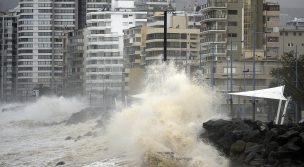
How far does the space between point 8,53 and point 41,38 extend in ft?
56.2

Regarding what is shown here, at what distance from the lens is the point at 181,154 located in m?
28.5

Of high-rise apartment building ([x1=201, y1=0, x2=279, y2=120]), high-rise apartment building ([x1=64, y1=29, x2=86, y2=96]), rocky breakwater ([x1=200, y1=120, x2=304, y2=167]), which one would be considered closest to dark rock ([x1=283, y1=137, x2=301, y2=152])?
rocky breakwater ([x1=200, y1=120, x2=304, y2=167])

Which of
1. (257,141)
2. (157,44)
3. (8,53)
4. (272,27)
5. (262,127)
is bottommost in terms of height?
(257,141)

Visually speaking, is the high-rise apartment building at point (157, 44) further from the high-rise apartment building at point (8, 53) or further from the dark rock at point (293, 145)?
the high-rise apartment building at point (8, 53)

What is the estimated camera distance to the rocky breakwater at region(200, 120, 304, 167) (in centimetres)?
2419

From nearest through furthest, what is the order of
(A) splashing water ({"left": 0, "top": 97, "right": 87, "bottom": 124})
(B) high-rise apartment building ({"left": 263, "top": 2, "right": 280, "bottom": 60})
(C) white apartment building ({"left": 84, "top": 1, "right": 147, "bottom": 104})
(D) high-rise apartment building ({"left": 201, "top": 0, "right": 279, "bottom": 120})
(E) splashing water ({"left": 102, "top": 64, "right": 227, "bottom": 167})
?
(E) splashing water ({"left": 102, "top": 64, "right": 227, "bottom": 167})
(D) high-rise apartment building ({"left": 201, "top": 0, "right": 279, "bottom": 120})
(B) high-rise apartment building ({"left": 263, "top": 2, "right": 280, "bottom": 60})
(A) splashing water ({"left": 0, "top": 97, "right": 87, "bottom": 124})
(C) white apartment building ({"left": 84, "top": 1, "right": 147, "bottom": 104})

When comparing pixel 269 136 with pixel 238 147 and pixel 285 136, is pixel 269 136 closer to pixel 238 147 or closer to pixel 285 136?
pixel 285 136

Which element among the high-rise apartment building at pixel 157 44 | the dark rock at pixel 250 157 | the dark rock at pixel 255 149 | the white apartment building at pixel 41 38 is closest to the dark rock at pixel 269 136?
the dark rock at pixel 255 149

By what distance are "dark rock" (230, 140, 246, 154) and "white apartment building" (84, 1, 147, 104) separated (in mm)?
86073

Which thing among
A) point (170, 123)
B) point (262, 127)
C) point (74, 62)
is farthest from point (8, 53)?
point (262, 127)

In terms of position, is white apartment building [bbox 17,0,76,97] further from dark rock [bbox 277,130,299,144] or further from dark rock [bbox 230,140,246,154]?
dark rock [bbox 277,130,299,144]

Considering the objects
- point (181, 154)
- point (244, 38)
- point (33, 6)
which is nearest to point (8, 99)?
point (33, 6)

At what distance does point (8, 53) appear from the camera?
17538 cm

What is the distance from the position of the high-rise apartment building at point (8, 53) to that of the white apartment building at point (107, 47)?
46.6m
